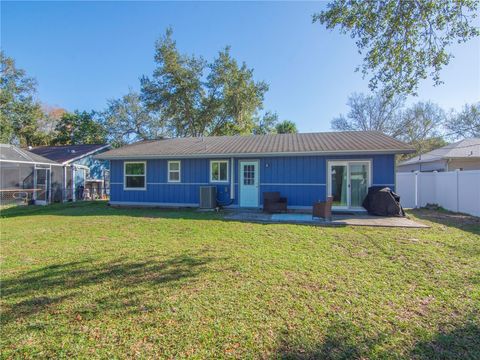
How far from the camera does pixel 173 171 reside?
1298 centimetres

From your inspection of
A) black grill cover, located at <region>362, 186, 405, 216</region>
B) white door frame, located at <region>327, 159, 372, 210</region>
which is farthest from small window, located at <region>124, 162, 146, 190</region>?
black grill cover, located at <region>362, 186, 405, 216</region>

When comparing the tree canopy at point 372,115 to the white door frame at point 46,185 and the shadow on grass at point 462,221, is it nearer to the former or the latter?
the shadow on grass at point 462,221

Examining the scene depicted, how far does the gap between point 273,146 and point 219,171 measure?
8.92 ft

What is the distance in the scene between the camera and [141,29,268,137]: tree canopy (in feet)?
81.0

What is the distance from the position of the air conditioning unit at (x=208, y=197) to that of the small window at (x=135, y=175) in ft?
11.4

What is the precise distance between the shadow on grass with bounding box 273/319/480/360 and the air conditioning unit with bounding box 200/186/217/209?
924 cm

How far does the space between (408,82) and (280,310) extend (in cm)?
632

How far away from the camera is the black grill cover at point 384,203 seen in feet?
31.7

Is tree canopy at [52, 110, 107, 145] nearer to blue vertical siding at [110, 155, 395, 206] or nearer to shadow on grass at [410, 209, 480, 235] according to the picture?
blue vertical siding at [110, 155, 395, 206]

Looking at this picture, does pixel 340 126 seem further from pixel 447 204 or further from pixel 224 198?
pixel 224 198

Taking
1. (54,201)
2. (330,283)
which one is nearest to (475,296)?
(330,283)

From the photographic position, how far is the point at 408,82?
6590 mm

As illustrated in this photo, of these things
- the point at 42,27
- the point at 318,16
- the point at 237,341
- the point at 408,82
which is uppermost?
the point at 42,27

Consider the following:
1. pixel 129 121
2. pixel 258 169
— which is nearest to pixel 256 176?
pixel 258 169
